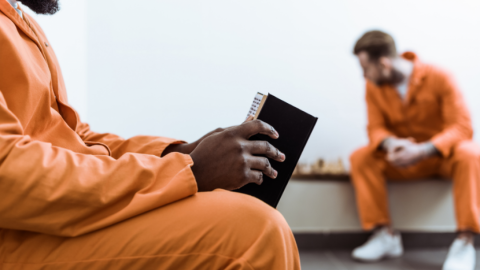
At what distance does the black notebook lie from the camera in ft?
2.01

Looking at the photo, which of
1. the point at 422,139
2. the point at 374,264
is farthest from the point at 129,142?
the point at 422,139

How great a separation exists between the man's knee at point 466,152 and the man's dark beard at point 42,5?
1836mm

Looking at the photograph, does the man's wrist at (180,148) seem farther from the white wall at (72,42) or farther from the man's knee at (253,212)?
the white wall at (72,42)

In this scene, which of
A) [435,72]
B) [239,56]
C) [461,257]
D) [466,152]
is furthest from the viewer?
[239,56]

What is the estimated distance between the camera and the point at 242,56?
218 centimetres

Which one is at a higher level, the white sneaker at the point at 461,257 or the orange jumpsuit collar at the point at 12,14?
the orange jumpsuit collar at the point at 12,14

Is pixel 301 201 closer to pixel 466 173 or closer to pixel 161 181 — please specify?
pixel 466 173

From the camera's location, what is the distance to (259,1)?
2.20 metres

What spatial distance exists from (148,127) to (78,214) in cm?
171

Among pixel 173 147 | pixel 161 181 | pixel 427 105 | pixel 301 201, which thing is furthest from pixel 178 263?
pixel 427 105

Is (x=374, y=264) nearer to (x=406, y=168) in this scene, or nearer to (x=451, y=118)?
(x=406, y=168)

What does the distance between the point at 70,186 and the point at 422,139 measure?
2.03 m

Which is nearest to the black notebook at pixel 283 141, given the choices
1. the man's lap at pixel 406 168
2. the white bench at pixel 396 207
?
the white bench at pixel 396 207

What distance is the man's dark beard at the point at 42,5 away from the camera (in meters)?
0.78
